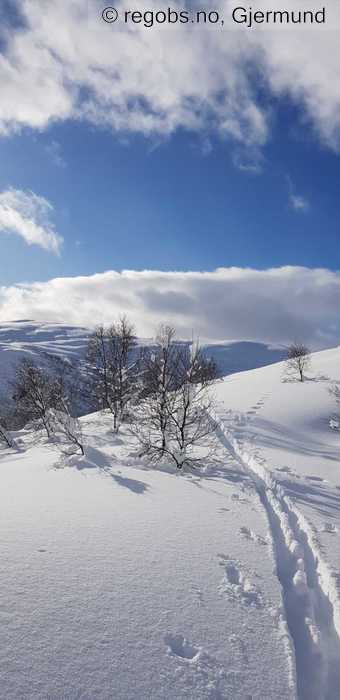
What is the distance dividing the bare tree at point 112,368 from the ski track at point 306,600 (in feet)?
50.4

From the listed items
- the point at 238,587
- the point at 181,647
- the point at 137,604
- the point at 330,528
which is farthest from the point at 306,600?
the point at 330,528

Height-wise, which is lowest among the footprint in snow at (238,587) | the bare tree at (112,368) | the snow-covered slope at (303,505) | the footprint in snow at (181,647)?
the snow-covered slope at (303,505)

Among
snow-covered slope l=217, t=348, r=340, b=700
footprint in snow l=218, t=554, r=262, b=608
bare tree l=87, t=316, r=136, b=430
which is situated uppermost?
bare tree l=87, t=316, r=136, b=430

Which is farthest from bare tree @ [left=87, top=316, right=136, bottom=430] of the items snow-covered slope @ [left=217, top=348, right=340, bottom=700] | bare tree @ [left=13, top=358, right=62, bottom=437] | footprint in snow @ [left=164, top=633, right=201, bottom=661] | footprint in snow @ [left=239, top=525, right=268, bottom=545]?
footprint in snow @ [left=164, top=633, right=201, bottom=661]

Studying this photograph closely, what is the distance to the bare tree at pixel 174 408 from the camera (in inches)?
605

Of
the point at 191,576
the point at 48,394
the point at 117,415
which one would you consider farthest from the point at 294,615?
the point at 48,394

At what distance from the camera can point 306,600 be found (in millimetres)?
6051

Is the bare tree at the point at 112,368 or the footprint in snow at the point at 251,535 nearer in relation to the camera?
the footprint in snow at the point at 251,535

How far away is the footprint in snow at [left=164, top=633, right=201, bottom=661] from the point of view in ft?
14.3

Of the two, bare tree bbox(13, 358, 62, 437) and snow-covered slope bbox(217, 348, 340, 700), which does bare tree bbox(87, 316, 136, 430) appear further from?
snow-covered slope bbox(217, 348, 340, 700)

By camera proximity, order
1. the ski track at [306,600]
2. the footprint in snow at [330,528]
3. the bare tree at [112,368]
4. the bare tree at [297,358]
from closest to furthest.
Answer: the ski track at [306,600]
the footprint in snow at [330,528]
the bare tree at [112,368]
the bare tree at [297,358]

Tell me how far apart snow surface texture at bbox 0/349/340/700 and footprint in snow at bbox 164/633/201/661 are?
12 mm

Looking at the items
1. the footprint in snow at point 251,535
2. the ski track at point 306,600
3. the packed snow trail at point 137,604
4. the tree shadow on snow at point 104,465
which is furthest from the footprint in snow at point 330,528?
the tree shadow on snow at point 104,465

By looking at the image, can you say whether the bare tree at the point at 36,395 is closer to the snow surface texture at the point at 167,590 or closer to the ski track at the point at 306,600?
the snow surface texture at the point at 167,590
